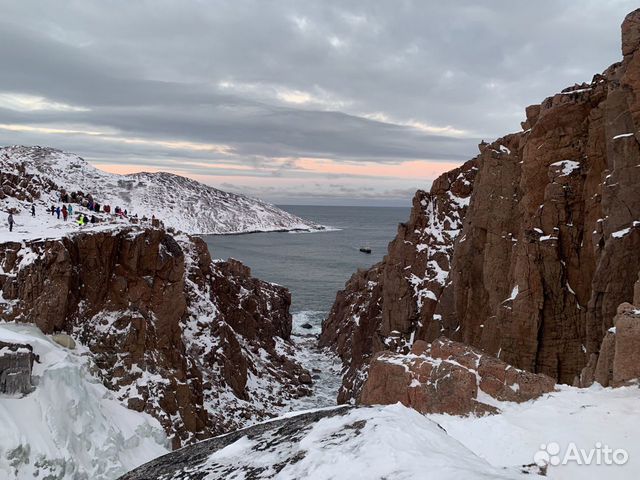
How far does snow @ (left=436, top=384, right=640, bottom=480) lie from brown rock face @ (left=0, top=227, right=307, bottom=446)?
20467 mm

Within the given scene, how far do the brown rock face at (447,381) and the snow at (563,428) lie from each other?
1.57ft

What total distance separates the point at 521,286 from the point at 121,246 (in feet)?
85.5

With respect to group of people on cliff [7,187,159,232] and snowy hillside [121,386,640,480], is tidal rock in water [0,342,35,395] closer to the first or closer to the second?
group of people on cliff [7,187,159,232]

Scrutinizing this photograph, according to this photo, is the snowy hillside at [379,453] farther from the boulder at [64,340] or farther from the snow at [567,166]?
the boulder at [64,340]

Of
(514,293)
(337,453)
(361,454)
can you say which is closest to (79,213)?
(514,293)

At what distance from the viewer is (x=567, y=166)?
2933 cm

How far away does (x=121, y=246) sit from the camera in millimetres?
34375

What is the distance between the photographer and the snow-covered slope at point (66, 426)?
72.3 ft

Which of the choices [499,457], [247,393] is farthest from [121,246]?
[499,457]

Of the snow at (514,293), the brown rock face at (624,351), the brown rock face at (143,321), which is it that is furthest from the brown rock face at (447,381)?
the brown rock face at (143,321)

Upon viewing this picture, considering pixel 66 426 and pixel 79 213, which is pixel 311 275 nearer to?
pixel 79 213

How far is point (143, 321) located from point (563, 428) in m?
25.9

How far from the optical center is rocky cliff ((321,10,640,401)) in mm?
24562

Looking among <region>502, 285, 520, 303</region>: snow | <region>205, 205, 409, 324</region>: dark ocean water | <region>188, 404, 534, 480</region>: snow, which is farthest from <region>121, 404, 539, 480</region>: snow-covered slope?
<region>205, 205, 409, 324</region>: dark ocean water
